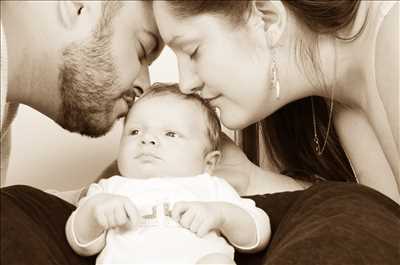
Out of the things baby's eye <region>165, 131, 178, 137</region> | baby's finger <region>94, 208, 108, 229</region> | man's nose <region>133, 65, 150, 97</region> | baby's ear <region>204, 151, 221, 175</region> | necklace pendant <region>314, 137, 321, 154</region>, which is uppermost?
baby's eye <region>165, 131, 178, 137</region>

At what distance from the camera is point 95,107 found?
1.83 metres

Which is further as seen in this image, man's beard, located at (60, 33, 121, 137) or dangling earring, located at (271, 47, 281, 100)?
man's beard, located at (60, 33, 121, 137)

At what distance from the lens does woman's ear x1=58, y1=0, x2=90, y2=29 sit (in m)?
1.70

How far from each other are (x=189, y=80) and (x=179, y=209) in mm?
392

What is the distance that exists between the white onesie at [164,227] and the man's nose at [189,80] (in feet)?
0.71

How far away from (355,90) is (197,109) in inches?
16.4

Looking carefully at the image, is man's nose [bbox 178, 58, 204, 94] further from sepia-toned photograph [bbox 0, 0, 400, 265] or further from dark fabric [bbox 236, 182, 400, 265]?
dark fabric [bbox 236, 182, 400, 265]

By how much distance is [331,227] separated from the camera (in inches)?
45.9

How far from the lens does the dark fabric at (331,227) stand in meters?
1.09

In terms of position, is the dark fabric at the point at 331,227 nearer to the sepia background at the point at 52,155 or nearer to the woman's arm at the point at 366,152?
the woman's arm at the point at 366,152

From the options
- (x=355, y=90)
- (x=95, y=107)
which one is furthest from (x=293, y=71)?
(x=95, y=107)

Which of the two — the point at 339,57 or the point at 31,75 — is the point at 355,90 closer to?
the point at 339,57

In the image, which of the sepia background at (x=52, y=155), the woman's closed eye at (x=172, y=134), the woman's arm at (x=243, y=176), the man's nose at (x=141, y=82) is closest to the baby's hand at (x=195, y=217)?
the woman's closed eye at (x=172, y=134)

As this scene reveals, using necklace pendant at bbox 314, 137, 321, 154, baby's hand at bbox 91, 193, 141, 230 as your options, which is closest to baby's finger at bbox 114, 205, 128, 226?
baby's hand at bbox 91, 193, 141, 230
